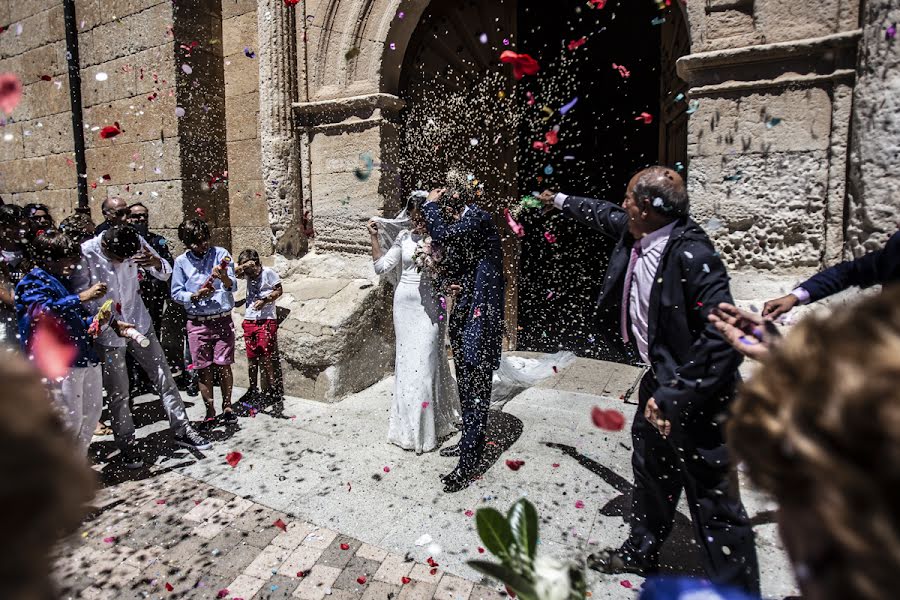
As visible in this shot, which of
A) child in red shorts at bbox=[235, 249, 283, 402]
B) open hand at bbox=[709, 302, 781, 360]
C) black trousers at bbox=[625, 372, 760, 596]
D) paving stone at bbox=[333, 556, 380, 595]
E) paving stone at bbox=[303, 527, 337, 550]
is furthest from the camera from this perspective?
child in red shorts at bbox=[235, 249, 283, 402]

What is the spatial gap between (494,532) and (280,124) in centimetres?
557

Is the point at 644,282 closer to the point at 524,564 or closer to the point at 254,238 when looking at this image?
the point at 524,564

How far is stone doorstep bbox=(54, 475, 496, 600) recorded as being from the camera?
2518 mm

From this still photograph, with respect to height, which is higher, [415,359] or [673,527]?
[415,359]

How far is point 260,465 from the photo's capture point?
3830 mm

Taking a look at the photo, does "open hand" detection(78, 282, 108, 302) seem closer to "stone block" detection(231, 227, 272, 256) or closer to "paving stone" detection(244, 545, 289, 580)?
"paving stone" detection(244, 545, 289, 580)

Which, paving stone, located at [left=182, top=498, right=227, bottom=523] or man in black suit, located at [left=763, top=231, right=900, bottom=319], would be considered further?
paving stone, located at [left=182, top=498, right=227, bottom=523]

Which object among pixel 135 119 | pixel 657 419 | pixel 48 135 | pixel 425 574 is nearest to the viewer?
pixel 657 419

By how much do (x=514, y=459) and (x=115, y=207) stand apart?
13.9 feet

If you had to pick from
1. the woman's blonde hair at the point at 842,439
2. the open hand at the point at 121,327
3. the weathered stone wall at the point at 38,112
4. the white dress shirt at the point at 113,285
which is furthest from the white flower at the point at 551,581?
the weathered stone wall at the point at 38,112

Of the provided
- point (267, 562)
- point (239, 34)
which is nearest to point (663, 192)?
point (267, 562)

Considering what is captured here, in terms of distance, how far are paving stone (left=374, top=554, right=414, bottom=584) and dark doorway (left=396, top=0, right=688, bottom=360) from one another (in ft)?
5.20

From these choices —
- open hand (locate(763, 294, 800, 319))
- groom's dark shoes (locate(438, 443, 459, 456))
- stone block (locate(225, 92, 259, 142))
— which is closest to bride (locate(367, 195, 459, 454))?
groom's dark shoes (locate(438, 443, 459, 456))

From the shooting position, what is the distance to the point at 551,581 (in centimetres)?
97
